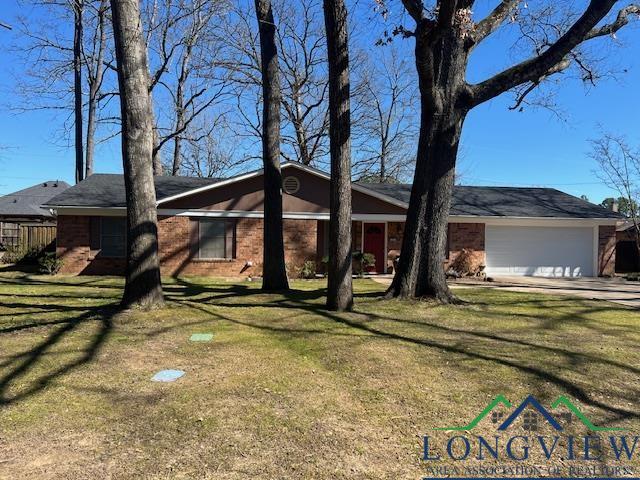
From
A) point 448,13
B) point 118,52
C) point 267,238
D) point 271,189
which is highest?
point 448,13

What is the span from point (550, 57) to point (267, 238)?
23.2ft

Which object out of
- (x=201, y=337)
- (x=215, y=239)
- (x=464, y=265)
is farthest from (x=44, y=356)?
(x=464, y=265)

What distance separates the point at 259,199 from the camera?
16.6 metres

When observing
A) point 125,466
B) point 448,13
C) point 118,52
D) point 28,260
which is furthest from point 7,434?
point 28,260

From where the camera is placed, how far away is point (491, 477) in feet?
9.90

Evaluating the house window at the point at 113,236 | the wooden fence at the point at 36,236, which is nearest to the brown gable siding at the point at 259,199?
the house window at the point at 113,236

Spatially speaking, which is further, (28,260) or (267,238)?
(28,260)

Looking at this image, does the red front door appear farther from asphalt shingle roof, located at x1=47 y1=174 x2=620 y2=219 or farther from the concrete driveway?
the concrete driveway

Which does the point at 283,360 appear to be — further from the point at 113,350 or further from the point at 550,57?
the point at 550,57

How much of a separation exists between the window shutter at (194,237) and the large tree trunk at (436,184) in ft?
28.6

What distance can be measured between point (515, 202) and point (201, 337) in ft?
55.0

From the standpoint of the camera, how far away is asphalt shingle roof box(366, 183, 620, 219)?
18422mm

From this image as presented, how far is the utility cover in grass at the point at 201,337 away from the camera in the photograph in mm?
6475

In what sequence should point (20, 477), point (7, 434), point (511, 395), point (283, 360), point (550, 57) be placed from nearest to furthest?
point (20, 477), point (7, 434), point (511, 395), point (283, 360), point (550, 57)
